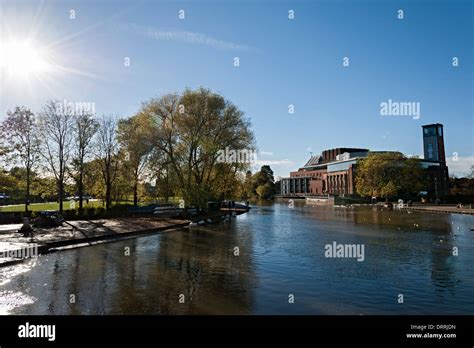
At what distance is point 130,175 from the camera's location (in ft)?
164

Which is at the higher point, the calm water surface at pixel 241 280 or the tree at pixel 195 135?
the tree at pixel 195 135

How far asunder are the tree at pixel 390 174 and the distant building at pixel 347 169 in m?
14.7

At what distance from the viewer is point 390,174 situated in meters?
97.0

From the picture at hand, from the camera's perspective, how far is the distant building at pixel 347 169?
12531 cm

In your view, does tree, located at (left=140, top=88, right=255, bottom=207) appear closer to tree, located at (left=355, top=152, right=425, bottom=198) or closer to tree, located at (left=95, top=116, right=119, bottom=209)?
tree, located at (left=95, top=116, right=119, bottom=209)

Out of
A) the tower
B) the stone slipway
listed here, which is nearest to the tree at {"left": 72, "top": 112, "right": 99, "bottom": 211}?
the stone slipway

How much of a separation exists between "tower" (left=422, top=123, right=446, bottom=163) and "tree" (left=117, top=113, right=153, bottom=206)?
13275 centimetres

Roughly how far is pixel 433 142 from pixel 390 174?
64.3 m

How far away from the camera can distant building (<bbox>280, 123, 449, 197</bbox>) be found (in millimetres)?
125312
